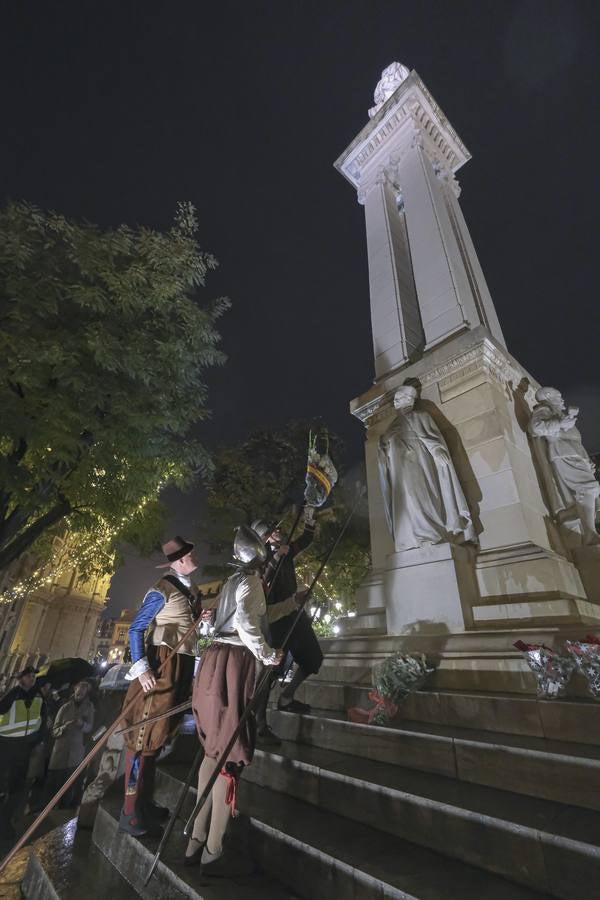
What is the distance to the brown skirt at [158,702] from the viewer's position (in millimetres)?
3600

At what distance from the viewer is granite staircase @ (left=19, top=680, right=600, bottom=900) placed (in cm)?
235

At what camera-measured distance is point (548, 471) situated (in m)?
6.84

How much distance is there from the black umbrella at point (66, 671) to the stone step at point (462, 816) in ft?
28.7

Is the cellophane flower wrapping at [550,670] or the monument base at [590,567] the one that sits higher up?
the monument base at [590,567]

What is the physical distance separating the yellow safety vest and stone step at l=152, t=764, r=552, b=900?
19.4 ft

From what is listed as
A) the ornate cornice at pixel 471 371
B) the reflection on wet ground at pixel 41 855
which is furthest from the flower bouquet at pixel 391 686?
the ornate cornice at pixel 471 371

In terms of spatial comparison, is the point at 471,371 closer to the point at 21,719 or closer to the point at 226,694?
the point at 226,694

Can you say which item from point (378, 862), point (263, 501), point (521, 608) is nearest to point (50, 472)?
point (378, 862)

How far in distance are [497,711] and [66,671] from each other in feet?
34.8

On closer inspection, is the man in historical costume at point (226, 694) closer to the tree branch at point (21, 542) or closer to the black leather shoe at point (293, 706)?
the black leather shoe at point (293, 706)

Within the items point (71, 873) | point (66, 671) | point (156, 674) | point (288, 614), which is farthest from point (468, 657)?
point (66, 671)

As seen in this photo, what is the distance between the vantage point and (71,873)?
3.28 meters

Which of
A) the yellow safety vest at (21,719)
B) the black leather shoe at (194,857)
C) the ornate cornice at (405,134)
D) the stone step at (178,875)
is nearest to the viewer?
the stone step at (178,875)

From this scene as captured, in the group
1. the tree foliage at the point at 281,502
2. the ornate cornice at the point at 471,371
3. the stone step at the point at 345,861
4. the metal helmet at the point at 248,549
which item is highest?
the tree foliage at the point at 281,502
